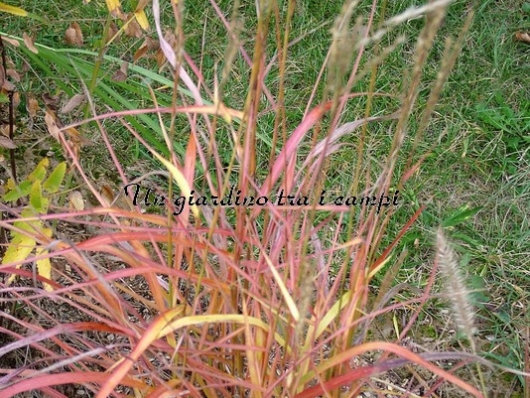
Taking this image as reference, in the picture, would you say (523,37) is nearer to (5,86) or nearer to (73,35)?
(73,35)

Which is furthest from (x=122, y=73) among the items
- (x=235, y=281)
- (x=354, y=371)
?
(x=354, y=371)

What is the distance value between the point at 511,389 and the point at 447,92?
3.63 ft

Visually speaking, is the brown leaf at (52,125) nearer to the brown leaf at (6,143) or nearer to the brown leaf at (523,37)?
the brown leaf at (6,143)

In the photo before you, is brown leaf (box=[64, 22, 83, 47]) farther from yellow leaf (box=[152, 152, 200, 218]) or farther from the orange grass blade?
the orange grass blade

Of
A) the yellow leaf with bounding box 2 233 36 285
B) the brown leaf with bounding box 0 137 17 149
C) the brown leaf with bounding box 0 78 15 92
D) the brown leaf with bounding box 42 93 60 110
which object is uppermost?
the brown leaf with bounding box 0 78 15 92

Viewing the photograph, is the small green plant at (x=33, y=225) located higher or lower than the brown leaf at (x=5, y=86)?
lower

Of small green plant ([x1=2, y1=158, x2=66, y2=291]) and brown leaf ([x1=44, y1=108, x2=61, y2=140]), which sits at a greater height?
brown leaf ([x1=44, y1=108, x2=61, y2=140])

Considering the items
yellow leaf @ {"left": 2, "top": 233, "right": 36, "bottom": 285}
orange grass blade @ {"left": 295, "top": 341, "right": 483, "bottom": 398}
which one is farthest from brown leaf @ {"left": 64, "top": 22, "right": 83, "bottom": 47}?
orange grass blade @ {"left": 295, "top": 341, "right": 483, "bottom": 398}

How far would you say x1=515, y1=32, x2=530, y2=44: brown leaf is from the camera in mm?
2492

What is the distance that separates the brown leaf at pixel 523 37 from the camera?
8.18 feet

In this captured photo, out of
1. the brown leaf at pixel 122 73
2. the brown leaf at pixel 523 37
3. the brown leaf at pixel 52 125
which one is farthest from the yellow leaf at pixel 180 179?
the brown leaf at pixel 523 37

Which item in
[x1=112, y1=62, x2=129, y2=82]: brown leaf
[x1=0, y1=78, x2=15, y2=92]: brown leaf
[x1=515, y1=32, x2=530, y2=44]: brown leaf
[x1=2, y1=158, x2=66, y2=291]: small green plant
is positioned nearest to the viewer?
[x1=2, y1=158, x2=66, y2=291]: small green plant

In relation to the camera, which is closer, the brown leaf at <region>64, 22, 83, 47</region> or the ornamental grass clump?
the ornamental grass clump

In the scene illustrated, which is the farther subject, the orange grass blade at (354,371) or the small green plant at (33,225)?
the small green plant at (33,225)
